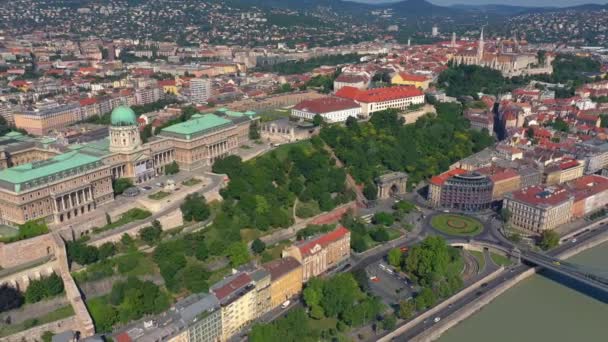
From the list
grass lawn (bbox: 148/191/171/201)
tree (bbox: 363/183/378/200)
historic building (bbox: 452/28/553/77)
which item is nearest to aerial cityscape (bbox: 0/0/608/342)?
grass lawn (bbox: 148/191/171/201)

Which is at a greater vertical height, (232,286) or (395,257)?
(232,286)

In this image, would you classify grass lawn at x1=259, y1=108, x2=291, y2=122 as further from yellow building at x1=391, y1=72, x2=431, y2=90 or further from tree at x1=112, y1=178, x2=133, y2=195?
tree at x1=112, y1=178, x2=133, y2=195

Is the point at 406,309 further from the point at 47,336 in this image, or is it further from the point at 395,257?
the point at 47,336

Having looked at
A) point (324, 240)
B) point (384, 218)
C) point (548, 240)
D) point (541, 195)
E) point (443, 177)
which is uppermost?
point (443, 177)

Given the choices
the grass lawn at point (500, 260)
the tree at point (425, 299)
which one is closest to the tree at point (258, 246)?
the tree at point (425, 299)

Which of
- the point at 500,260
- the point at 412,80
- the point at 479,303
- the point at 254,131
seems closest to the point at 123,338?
the point at 479,303

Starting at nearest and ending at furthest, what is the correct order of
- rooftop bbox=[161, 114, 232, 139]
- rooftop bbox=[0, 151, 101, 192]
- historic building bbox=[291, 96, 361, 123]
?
rooftop bbox=[0, 151, 101, 192], rooftop bbox=[161, 114, 232, 139], historic building bbox=[291, 96, 361, 123]

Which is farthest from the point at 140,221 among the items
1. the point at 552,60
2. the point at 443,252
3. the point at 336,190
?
the point at 552,60
